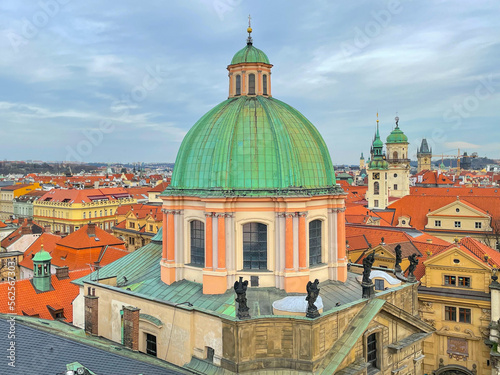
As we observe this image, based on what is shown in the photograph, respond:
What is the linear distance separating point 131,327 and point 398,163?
9292cm

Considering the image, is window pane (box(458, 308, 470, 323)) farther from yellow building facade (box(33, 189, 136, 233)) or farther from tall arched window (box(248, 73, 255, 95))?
yellow building facade (box(33, 189, 136, 233))

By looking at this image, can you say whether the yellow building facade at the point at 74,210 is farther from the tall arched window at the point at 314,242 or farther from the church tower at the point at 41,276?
the tall arched window at the point at 314,242

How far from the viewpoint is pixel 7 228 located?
76438 mm

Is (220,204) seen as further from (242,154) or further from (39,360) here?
(39,360)

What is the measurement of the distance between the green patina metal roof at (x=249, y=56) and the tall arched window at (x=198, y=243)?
11586 mm

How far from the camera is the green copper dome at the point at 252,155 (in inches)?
1019

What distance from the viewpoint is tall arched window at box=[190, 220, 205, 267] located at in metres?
27.2

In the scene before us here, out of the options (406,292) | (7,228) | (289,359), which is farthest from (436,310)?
(7,228)

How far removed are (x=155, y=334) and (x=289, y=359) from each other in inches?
327

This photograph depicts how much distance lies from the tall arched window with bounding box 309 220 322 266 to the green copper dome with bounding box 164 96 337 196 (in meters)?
2.25

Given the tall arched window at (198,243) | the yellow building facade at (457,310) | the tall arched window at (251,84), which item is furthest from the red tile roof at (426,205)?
the tall arched window at (198,243)

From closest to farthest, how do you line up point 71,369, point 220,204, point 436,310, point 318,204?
point 71,369 → point 220,204 → point 318,204 → point 436,310

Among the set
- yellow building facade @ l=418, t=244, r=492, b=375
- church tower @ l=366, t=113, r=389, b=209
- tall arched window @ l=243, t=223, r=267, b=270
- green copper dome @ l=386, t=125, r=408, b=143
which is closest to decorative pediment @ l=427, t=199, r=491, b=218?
yellow building facade @ l=418, t=244, r=492, b=375

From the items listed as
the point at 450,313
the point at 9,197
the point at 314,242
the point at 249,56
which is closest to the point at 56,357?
the point at 314,242
